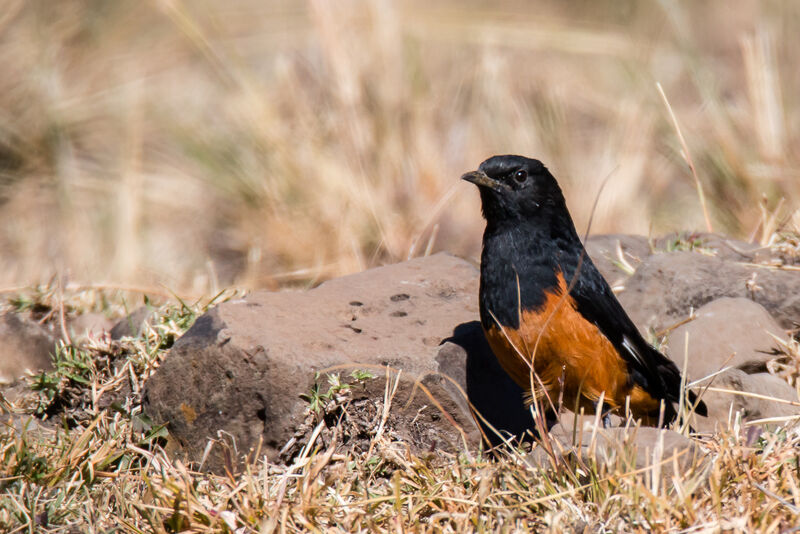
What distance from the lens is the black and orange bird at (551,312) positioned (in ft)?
12.5

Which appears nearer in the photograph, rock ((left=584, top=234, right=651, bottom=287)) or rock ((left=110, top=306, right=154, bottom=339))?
rock ((left=110, top=306, right=154, bottom=339))

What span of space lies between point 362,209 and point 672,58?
15.2 ft

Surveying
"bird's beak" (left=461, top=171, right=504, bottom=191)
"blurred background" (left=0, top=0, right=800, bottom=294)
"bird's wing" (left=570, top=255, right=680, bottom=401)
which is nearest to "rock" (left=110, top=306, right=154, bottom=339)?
"blurred background" (left=0, top=0, right=800, bottom=294)

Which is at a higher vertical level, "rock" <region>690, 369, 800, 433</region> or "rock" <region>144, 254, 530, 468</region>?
"rock" <region>144, 254, 530, 468</region>

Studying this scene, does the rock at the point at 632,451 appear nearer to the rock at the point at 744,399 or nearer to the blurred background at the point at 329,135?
the rock at the point at 744,399

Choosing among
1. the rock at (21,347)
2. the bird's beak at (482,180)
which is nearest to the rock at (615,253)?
the bird's beak at (482,180)

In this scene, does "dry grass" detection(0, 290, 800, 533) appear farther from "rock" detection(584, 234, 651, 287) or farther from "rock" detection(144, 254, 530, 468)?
"rock" detection(584, 234, 651, 287)

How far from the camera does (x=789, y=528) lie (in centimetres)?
279

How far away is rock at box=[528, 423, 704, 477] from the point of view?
9.93ft

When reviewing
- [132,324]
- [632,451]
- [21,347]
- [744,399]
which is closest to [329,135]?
[132,324]

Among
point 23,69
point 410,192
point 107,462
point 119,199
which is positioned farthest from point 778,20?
point 107,462

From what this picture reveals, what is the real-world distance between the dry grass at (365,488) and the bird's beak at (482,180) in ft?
3.87

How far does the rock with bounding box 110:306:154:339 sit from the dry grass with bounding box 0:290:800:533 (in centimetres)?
Result: 63

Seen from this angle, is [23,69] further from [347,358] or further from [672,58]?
[672,58]
